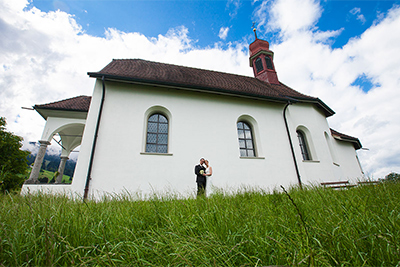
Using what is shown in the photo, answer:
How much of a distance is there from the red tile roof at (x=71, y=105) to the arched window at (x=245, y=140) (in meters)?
7.44

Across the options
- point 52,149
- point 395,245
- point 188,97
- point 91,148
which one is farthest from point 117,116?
point 52,149

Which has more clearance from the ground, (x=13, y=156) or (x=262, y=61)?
(x=262, y=61)

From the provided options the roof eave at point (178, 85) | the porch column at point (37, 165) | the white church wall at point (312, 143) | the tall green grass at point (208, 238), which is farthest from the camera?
the white church wall at point (312, 143)

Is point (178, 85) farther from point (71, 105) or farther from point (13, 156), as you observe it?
point (13, 156)

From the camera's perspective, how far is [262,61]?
14289 mm

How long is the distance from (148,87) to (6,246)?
705 centimetres

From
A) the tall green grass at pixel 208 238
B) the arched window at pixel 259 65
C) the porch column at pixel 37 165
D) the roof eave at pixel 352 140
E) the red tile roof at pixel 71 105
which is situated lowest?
the tall green grass at pixel 208 238

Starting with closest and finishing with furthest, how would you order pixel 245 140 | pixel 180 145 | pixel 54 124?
pixel 180 145 → pixel 54 124 → pixel 245 140

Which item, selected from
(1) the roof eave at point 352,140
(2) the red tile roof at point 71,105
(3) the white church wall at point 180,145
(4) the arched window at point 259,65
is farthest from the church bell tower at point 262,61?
(2) the red tile roof at point 71,105

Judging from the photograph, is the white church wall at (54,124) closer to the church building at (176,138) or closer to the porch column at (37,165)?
Result: the church building at (176,138)

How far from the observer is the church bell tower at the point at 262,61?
546 inches

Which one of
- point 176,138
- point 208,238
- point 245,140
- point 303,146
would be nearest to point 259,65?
point 303,146

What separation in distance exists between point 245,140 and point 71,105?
28.4ft

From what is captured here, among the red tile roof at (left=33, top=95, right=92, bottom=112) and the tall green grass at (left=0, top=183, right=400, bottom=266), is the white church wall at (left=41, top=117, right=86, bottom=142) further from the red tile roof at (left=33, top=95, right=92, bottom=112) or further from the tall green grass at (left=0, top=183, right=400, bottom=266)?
the tall green grass at (left=0, top=183, right=400, bottom=266)
